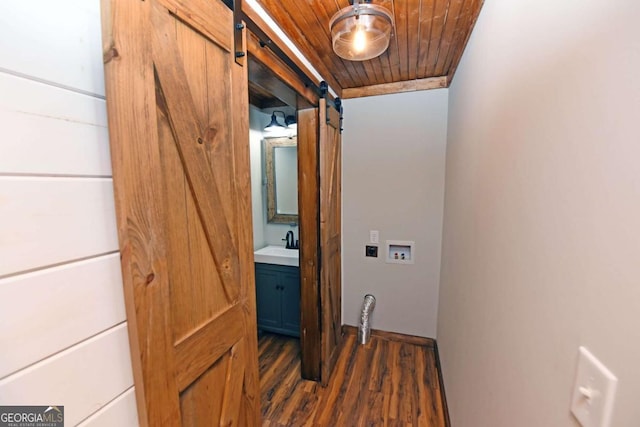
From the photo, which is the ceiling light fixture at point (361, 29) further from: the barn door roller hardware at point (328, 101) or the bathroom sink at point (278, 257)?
the bathroom sink at point (278, 257)

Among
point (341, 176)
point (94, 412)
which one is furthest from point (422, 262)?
point (94, 412)

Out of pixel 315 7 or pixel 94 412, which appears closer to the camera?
pixel 94 412

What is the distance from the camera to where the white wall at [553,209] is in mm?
446

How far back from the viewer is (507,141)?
3.23 feet

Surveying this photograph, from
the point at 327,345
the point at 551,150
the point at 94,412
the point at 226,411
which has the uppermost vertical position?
the point at 551,150

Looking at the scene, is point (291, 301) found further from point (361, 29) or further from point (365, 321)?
point (361, 29)

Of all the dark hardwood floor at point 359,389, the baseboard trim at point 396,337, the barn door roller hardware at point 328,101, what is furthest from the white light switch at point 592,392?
the baseboard trim at point 396,337

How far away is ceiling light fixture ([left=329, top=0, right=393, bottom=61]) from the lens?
4.52 ft

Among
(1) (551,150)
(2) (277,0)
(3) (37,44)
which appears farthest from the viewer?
(2) (277,0)

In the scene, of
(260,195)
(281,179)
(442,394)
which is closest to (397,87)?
(281,179)

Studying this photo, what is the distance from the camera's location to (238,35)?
3.42ft

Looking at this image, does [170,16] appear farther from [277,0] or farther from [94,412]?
[94,412]

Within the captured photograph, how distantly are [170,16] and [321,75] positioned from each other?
1.64 meters

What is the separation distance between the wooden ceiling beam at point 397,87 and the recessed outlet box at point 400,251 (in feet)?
4.94
